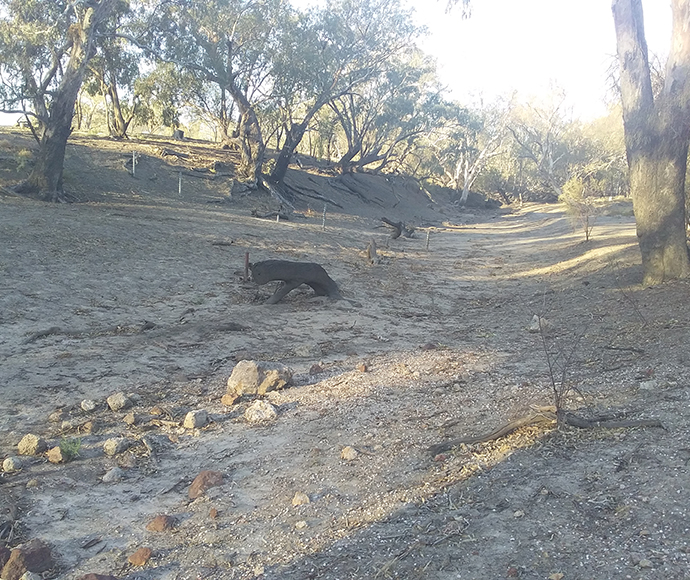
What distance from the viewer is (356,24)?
89.9 ft

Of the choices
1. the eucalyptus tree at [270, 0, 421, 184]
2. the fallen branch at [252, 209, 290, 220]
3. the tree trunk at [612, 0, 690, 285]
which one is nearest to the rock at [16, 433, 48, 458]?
the tree trunk at [612, 0, 690, 285]

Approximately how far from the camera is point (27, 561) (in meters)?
3.24

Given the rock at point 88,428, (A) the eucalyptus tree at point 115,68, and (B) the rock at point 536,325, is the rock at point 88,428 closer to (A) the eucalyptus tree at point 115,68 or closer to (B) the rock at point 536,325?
(B) the rock at point 536,325

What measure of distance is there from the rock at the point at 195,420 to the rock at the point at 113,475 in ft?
2.96

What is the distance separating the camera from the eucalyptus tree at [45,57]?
16922mm

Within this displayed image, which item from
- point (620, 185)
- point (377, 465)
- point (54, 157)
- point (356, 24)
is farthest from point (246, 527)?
point (620, 185)

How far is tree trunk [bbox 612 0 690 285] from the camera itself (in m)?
9.12

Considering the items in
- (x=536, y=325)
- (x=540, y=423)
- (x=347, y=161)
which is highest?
(x=347, y=161)

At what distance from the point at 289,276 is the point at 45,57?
47.1 ft

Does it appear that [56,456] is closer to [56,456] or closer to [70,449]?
[56,456]

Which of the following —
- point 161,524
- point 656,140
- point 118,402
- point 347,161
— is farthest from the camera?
point 347,161

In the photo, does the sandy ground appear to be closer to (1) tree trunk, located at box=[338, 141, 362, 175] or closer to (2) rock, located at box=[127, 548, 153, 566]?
(2) rock, located at box=[127, 548, 153, 566]

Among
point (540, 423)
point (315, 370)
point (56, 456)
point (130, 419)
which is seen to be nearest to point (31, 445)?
point (56, 456)

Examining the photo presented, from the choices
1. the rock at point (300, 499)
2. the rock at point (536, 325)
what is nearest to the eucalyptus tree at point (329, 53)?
the rock at point (536, 325)
